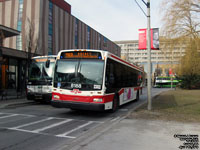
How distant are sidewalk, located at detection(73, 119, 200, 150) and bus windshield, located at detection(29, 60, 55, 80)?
7.94 metres

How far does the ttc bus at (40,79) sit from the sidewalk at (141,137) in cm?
758

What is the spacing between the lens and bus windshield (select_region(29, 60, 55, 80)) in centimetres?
1398

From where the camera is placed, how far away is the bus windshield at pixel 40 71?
45.9 ft

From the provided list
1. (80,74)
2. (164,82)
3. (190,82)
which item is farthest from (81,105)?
(164,82)

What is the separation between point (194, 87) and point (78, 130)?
4044 centimetres

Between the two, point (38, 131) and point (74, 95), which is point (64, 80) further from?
point (38, 131)

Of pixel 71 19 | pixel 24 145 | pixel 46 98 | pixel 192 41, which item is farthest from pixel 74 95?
pixel 71 19

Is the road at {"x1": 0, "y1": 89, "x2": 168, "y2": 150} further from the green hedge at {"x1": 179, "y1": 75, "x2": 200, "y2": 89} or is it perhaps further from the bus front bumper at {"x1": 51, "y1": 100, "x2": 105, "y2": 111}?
the green hedge at {"x1": 179, "y1": 75, "x2": 200, "y2": 89}

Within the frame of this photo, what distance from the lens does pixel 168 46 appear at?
73.3ft

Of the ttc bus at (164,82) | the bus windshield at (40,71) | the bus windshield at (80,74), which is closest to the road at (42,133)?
the bus windshield at (80,74)

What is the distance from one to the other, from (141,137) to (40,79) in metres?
9.76

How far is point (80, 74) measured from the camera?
30.4 feet

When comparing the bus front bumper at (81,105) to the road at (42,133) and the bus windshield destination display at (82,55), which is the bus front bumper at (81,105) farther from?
the bus windshield destination display at (82,55)

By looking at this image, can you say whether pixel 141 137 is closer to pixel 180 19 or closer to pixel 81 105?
pixel 81 105
